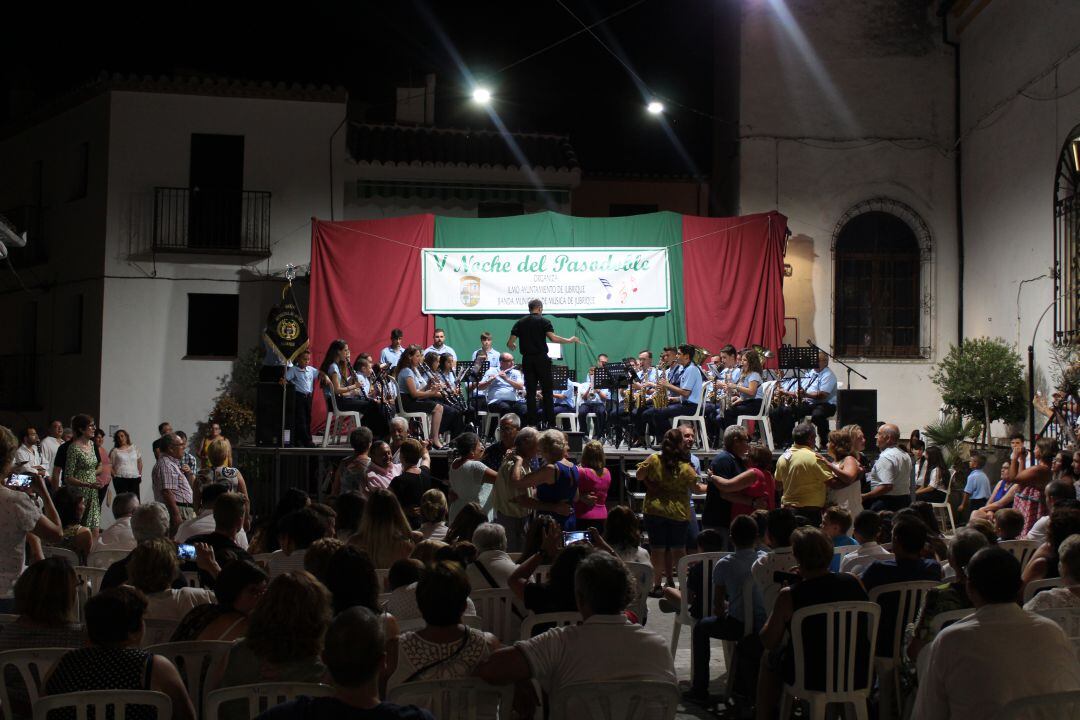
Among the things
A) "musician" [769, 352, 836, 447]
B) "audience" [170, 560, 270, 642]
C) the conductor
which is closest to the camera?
"audience" [170, 560, 270, 642]

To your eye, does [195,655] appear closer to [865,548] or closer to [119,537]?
[865,548]

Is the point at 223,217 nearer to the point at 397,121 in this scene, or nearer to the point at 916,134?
the point at 397,121

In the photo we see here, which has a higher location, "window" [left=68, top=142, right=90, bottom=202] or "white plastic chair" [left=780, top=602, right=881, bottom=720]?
"window" [left=68, top=142, right=90, bottom=202]

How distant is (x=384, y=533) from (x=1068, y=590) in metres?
3.27

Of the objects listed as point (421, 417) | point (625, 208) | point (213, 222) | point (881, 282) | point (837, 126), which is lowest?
point (421, 417)

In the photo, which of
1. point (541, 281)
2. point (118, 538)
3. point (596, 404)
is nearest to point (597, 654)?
point (118, 538)

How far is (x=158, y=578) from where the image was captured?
440 cm

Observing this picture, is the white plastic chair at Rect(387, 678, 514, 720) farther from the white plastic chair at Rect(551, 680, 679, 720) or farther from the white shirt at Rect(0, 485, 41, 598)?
the white shirt at Rect(0, 485, 41, 598)

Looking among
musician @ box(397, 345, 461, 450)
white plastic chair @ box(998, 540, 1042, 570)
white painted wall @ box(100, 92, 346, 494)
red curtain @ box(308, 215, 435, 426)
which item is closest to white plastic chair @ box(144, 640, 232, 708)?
white plastic chair @ box(998, 540, 1042, 570)

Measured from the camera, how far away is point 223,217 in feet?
62.5

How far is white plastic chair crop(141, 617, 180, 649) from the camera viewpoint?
4.32 metres

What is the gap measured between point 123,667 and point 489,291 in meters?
14.1

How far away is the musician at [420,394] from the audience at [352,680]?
10.6 meters

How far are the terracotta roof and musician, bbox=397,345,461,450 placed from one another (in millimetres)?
6680
